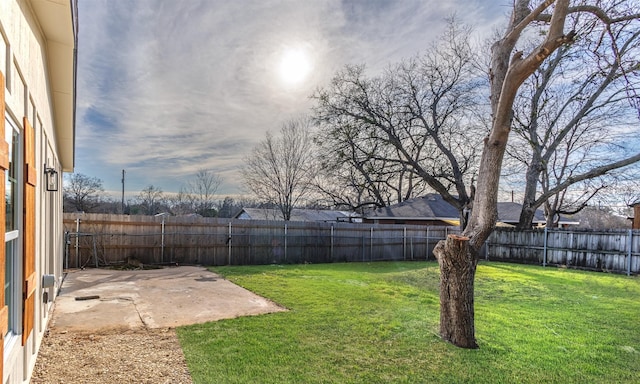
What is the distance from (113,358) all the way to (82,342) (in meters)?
0.67

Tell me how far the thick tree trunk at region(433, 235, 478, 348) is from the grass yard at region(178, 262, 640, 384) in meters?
0.17

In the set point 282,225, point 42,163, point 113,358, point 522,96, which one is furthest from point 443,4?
point 113,358

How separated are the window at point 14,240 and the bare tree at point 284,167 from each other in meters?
19.2

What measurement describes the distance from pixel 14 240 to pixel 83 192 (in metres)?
30.8

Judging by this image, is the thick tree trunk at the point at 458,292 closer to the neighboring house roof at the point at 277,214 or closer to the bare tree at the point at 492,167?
the bare tree at the point at 492,167

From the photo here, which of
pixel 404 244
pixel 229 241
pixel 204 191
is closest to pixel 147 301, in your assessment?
pixel 229 241

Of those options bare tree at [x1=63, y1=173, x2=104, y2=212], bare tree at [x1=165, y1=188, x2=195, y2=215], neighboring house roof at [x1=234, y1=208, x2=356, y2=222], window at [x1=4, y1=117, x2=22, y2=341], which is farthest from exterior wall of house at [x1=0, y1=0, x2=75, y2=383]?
bare tree at [x1=165, y1=188, x2=195, y2=215]

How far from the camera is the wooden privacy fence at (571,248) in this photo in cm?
1098

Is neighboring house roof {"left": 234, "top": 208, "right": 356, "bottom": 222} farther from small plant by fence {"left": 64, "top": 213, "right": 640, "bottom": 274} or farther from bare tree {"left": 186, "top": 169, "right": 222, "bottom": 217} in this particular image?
small plant by fence {"left": 64, "top": 213, "right": 640, "bottom": 274}

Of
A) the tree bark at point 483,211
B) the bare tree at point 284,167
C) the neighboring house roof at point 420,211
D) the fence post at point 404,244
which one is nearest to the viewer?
the tree bark at point 483,211

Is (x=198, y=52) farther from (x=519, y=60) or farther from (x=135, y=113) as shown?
(x=519, y=60)

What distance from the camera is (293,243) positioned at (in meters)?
11.9

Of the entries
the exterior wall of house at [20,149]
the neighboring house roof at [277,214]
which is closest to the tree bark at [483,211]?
the exterior wall of house at [20,149]

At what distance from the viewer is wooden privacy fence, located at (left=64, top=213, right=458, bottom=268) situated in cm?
909
